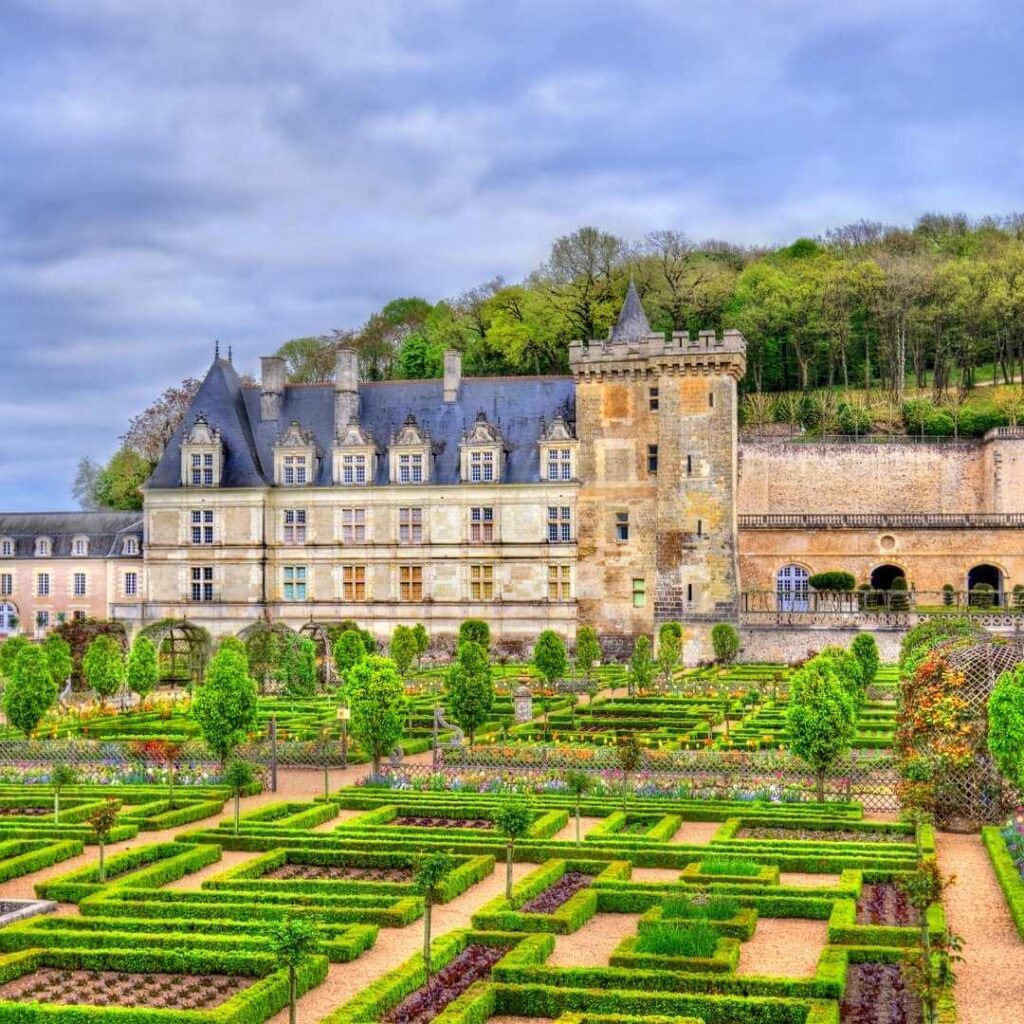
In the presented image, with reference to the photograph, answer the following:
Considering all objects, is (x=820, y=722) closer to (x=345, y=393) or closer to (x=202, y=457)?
(x=345, y=393)

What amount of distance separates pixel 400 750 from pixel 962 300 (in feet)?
179

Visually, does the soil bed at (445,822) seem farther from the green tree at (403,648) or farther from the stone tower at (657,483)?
the stone tower at (657,483)

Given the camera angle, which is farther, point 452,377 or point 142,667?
point 452,377

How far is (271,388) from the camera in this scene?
2194 inches

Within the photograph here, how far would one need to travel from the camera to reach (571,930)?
15867 millimetres

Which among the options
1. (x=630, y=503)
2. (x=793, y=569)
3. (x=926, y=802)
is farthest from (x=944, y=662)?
(x=793, y=569)

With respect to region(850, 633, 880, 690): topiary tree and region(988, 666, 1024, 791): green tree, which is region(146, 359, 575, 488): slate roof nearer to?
region(850, 633, 880, 690): topiary tree

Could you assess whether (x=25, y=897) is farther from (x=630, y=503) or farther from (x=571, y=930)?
(x=630, y=503)

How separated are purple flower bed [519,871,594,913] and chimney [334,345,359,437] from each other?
3688 cm

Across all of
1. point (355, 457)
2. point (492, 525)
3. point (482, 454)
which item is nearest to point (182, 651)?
point (355, 457)

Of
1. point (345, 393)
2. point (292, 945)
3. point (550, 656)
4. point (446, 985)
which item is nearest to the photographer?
point (292, 945)

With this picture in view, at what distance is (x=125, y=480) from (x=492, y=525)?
28.5 meters

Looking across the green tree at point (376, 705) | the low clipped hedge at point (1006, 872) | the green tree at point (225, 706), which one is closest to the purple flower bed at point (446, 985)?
the low clipped hedge at point (1006, 872)

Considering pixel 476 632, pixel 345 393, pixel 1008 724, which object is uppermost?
pixel 345 393
